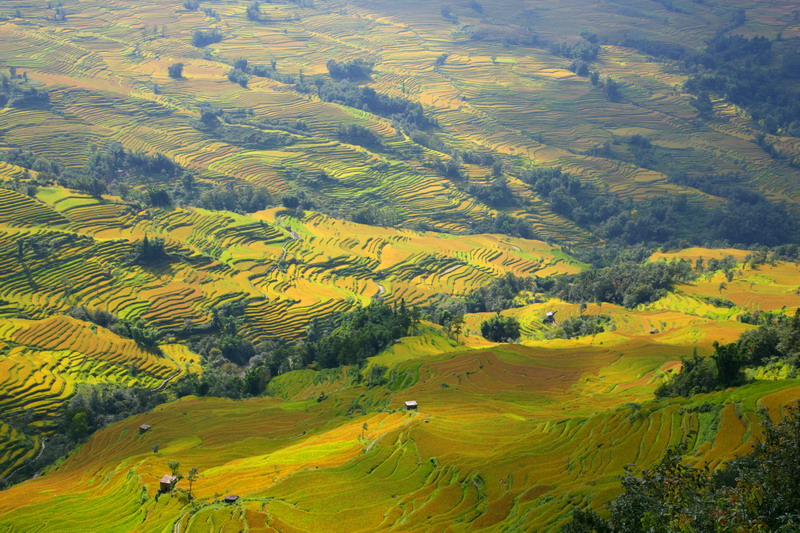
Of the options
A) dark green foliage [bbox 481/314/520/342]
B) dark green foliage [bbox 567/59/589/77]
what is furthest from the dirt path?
dark green foliage [bbox 567/59/589/77]

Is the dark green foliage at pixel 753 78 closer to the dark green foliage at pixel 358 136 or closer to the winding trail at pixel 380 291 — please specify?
the dark green foliage at pixel 358 136

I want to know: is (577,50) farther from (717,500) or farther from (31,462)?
(717,500)

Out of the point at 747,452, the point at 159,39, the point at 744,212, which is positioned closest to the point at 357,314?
the point at 747,452

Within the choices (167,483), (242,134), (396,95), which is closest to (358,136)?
(242,134)

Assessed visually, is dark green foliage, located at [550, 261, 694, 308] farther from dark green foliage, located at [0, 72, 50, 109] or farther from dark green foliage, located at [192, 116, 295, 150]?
dark green foliage, located at [0, 72, 50, 109]

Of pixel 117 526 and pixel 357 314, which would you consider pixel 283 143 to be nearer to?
pixel 357 314

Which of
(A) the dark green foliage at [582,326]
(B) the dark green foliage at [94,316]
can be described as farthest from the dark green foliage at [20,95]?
(A) the dark green foliage at [582,326]
